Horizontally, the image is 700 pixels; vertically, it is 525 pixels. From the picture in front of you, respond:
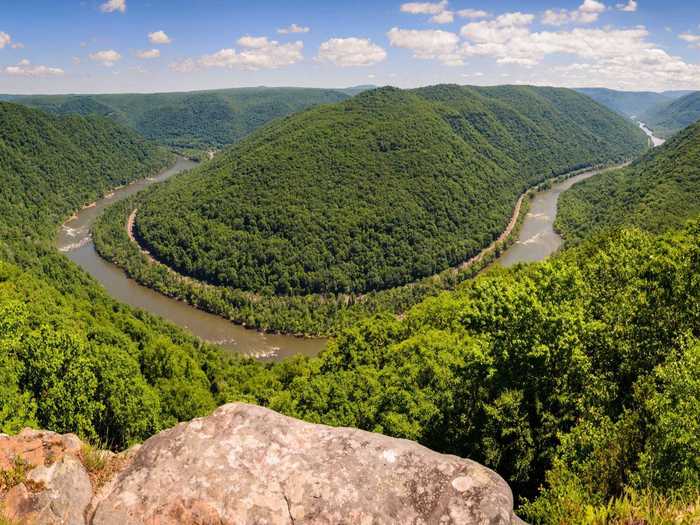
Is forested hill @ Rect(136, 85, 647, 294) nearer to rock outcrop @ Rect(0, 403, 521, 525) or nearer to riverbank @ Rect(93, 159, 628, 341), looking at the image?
riverbank @ Rect(93, 159, 628, 341)

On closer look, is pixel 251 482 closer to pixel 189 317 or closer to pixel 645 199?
pixel 189 317

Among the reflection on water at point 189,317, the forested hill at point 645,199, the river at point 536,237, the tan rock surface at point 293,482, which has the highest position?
the tan rock surface at point 293,482

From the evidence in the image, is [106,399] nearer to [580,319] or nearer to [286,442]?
[286,442]

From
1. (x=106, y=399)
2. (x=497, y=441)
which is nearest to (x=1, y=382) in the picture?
(x=106, y=399)

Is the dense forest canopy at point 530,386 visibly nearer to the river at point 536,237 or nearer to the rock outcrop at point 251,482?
the rock outcrop at point 251,482

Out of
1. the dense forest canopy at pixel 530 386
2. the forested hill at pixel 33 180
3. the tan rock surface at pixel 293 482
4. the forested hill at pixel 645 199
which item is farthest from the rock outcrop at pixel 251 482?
the forested hill at pixel 33 180

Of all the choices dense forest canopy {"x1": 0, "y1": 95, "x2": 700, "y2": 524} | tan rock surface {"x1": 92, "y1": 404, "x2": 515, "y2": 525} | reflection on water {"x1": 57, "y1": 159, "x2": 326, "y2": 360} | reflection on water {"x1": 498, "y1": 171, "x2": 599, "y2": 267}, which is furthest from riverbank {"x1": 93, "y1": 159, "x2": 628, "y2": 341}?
tan rock surface {"x1": 92, "y1": 404, "x2": 515, "y2": 525}

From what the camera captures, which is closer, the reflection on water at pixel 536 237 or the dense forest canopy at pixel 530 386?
the dense forest canopy at pixel 530 386
